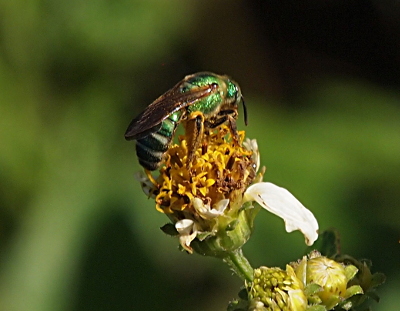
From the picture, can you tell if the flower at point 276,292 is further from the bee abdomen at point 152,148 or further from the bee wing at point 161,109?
the bee wing at point 161,109

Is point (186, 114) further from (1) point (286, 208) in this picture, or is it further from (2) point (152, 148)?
(1) point (286, 208)

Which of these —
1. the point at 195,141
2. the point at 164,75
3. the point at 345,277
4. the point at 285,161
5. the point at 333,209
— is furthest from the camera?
the point at 164,75

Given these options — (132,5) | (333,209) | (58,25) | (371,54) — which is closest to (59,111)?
(58,25)

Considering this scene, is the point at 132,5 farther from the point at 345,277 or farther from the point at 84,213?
the point at 345,277

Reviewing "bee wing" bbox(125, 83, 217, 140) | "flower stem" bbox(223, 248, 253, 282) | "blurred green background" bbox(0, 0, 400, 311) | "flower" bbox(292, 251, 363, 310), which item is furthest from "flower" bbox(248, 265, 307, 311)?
"blurred green background" bbox(0, 0, 400, 311)

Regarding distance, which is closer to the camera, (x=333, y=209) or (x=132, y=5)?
(x=333, y=209)
